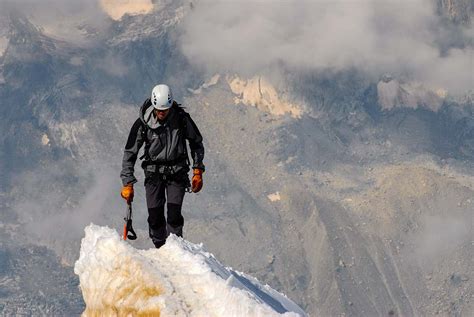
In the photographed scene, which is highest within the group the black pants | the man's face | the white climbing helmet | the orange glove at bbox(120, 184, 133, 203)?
the white climbing helmet

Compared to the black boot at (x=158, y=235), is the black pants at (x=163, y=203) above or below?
above

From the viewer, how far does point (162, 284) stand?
18844 millimetres

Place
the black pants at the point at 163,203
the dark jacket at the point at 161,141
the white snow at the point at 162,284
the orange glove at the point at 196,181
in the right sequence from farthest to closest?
1. the orange glove at the point at 196,181
2. the black pants at the point at 163,203
3. the dark jacket at the point at 161,141
4. the white snow at the point at 162,284

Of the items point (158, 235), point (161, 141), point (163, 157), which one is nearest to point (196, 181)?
point (163, 157)

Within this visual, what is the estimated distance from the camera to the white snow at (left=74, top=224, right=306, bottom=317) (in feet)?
58.6

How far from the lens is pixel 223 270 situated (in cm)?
2181

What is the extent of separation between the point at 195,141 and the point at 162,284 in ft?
36.6

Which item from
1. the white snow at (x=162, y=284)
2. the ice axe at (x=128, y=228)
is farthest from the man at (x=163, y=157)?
the white snow at (x=162, y=284)

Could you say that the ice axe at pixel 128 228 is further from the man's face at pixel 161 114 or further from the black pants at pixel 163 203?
the man's face at pixel 161 114

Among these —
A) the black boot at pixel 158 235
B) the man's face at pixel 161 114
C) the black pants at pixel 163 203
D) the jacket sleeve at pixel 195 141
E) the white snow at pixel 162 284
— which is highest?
the white snow at pixel 162 284

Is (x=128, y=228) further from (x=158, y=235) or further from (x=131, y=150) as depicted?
(x=131, y=150)

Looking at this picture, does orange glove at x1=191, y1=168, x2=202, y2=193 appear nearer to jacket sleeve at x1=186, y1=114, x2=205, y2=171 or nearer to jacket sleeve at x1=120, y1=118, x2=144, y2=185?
jacket sleeve at x1=186, y1=114, x2=205, y2=171

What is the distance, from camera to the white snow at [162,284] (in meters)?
17.9

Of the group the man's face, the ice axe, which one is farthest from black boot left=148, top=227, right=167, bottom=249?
A: the man's face
